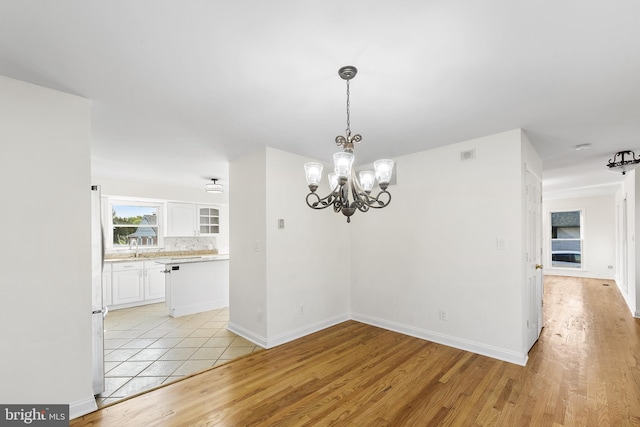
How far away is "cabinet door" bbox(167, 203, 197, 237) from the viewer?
20.7ft

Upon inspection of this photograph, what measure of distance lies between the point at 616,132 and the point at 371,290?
344cm

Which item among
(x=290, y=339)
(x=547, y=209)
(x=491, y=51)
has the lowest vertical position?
(x=290, y=339)

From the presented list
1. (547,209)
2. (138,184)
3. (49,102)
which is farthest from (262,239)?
(547,209)

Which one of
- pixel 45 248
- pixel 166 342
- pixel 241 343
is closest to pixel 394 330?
pixel 241 343

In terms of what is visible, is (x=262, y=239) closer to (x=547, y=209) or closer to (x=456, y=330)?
(x=456, y=330)

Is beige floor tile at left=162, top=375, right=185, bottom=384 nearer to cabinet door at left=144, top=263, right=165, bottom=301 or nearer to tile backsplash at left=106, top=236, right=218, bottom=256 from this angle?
cabinet door at left=144, top=263, right=165, bottom=301

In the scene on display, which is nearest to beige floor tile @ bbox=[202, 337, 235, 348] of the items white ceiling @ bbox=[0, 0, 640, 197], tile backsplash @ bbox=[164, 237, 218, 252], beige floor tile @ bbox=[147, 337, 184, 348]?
beige floor tile @ bbox=[147, 337, 184, 348]

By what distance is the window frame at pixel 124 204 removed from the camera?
571 cm

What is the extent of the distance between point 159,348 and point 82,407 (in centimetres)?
129

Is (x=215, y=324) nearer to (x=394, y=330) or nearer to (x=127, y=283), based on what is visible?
(x=127, y=283)

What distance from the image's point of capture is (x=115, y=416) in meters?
2.15

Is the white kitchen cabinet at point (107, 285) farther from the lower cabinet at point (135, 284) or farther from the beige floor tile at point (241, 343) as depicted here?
the beige floor tile at point (241, 343)

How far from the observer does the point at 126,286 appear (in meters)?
5.42

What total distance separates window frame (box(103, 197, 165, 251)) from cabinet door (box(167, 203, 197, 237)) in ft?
0.53
